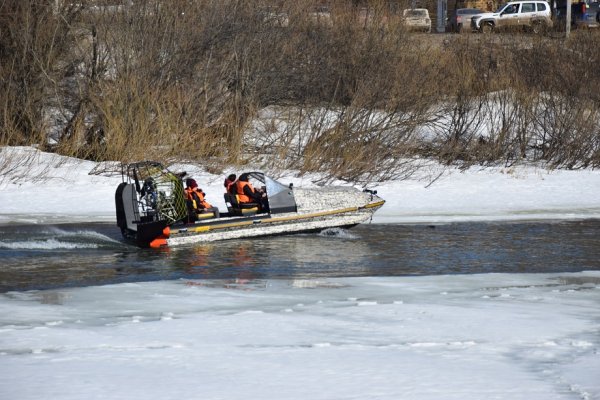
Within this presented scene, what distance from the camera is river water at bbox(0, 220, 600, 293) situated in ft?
46.6

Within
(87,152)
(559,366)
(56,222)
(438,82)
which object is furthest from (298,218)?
(438,82)

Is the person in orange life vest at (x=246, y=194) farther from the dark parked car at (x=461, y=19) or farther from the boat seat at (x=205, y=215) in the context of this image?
the dark parked car at (x=461, y=19)

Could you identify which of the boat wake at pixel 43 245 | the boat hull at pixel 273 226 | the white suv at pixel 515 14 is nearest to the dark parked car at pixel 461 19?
the white suv at pixel 515 14

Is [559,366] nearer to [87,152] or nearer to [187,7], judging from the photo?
[87,152]

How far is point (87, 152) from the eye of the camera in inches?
1032

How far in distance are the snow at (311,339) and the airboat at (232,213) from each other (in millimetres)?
2914

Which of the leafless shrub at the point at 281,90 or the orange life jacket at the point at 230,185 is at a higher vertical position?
the leafless shrub at the point at 281,90

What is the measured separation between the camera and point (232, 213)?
1723 cm

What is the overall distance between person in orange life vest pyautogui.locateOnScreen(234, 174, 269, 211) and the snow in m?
3.88

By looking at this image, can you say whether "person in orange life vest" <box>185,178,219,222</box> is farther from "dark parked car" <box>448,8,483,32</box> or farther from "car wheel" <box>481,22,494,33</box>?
"dark parked car" <box>448,8,483,32</box>

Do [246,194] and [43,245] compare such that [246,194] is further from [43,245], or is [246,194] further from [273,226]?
[43,245]

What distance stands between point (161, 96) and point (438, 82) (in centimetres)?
763

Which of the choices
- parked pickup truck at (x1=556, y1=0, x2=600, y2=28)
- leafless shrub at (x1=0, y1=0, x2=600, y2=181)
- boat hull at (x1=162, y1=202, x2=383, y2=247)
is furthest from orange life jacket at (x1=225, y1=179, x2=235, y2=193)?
parked pickup truck at (x1=556, y1=0, x2=600, y2=28)

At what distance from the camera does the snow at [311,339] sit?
856 centimetres
